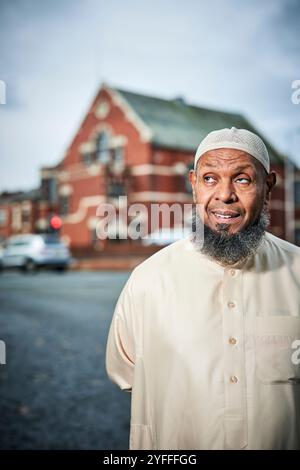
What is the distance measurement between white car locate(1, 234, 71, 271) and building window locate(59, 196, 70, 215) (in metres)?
2.80

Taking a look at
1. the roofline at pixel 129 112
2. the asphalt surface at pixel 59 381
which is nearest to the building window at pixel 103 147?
the roofline at pixel 129 112

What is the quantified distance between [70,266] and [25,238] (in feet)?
5.50

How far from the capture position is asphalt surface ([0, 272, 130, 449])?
345 cm

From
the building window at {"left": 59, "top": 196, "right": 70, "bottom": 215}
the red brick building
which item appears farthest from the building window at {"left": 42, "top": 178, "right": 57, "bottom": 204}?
the building window at {"left": 59, "top": 196, "right": 70, "bottom": 215}

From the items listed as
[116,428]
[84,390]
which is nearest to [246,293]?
[116,428]

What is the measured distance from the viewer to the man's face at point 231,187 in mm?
1355

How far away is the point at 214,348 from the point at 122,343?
0.93ft

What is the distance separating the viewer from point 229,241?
4.63 ft

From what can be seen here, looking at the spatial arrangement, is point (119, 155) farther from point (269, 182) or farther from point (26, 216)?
→ point (269, 182)

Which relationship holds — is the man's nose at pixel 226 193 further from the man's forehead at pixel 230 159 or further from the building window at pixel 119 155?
the building window at pixel 119 155

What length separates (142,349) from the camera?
1483 mm

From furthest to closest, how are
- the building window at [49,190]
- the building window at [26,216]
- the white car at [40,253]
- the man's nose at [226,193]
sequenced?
the building window at [49,190], the building window at [26,216], the white car at [40,253], the man's nose at [226,193]

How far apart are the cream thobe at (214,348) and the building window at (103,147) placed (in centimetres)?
1750
